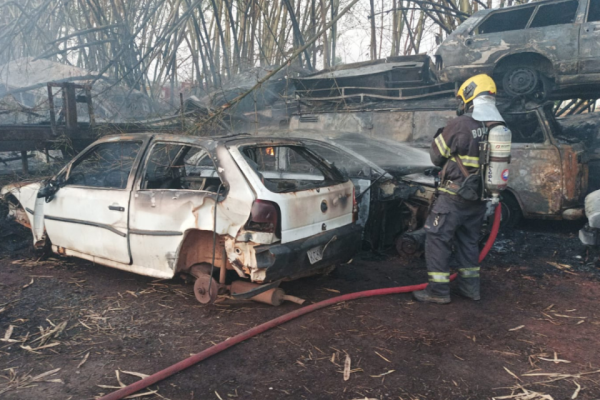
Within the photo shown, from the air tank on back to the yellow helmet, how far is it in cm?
35

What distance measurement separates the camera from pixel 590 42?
7617 mm

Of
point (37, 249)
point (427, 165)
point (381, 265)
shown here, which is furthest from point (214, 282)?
point (427, 165)

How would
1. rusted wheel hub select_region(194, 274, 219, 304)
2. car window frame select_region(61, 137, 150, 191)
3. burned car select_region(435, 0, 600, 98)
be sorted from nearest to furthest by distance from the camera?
rusted wheel hub select_region(194, 274, 219, 304) < car window frame select_region(61, 137, 150, 191) < burned car select_region(435, 0, 600, 98)

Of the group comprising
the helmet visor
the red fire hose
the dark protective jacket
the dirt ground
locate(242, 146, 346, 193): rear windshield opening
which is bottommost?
the dirt ground

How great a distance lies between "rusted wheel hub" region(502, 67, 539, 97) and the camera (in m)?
8.01

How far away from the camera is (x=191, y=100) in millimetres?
10469

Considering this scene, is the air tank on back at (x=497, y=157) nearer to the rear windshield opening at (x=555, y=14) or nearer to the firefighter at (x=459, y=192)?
the firefighter at (x=459, y=192)

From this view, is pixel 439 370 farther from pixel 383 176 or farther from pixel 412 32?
pixel 412 32

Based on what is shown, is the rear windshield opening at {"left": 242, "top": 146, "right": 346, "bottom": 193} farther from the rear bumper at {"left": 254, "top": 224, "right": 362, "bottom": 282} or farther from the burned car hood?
the burned car hood

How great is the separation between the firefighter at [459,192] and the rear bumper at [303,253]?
0.69m

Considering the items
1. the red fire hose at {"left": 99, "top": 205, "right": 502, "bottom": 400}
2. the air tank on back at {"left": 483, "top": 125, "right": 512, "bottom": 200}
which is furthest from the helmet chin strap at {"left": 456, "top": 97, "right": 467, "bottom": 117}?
the red fire hose at {"left": 99, "top": 205, "right": 502, "bottom": 400}

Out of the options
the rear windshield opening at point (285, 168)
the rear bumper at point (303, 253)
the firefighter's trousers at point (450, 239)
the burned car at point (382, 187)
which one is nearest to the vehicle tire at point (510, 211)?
the burned car at point (382, 187)

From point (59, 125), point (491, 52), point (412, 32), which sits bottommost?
point (59, 125)

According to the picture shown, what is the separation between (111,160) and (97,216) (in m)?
1.36
